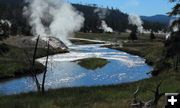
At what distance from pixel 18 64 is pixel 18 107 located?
1514 inches

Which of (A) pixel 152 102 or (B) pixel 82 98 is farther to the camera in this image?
(B) pixel 82 98

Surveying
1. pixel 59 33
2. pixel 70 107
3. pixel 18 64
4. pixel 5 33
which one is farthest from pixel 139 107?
pixel 59 33

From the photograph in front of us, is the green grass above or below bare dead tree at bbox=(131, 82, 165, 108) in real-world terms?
below

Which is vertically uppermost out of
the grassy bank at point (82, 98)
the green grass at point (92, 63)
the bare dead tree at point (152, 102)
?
the bare dead tree at point (152, 102)

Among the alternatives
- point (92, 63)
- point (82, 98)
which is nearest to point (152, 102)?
point (82, 98)

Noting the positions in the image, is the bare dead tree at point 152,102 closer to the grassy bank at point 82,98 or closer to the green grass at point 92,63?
the grassy bank at point 82,98

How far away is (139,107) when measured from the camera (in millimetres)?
13906

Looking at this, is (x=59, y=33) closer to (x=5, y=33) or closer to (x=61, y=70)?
(x=61, y=70)

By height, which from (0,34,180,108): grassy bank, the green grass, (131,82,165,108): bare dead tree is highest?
(131,82,165,108): bare dead tree

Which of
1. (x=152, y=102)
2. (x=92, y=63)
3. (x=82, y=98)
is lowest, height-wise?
(x=92, y=63)

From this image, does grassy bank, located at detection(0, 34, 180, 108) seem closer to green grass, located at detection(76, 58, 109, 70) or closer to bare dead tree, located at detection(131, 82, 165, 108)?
bare dead tree, located at detection(131, 82, 165, 108)

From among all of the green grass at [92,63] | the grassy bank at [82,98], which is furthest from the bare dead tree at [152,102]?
the green grass at [92,63]

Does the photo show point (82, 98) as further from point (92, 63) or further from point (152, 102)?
point (92, 63)

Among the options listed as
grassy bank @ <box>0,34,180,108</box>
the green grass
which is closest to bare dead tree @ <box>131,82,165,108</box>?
grassy bank @ <box>0,34,180,108</box>
